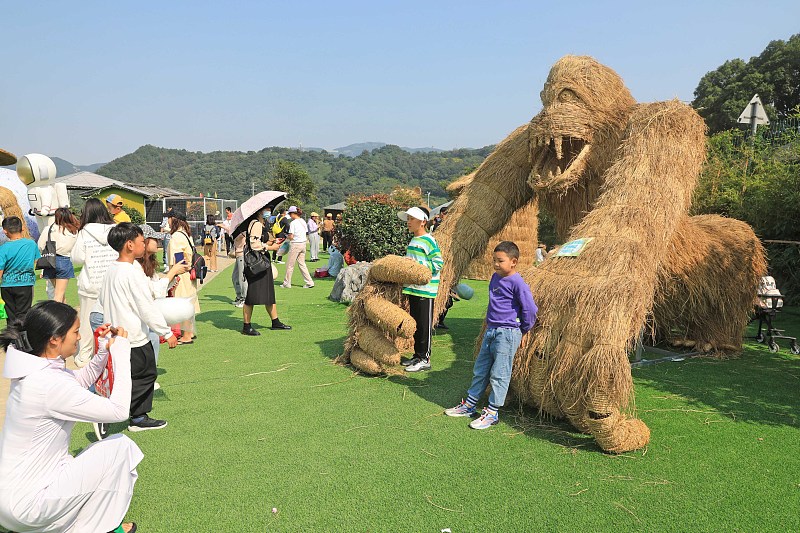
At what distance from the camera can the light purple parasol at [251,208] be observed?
7410 mm

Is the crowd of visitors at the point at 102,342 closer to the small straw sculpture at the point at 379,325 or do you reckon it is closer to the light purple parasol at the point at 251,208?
the light purple parasol at the point at 251,208

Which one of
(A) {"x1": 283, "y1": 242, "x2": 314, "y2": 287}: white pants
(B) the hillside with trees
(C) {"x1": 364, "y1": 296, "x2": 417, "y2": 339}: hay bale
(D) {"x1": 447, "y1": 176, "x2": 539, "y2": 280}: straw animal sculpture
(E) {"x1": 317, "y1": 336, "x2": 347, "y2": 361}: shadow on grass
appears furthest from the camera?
(B) the hillside with trees

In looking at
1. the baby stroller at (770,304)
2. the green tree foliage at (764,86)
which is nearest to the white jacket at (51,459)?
the baby stroller at (770,304)

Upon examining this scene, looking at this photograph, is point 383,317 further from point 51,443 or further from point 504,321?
point 51,443

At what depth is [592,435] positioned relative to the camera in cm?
412

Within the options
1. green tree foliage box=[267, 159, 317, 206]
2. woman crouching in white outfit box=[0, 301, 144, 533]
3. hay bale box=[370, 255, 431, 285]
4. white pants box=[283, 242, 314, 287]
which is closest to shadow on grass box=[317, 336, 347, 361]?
hay bale box=[370, 255, 431, 285]

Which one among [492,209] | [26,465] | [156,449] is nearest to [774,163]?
[492,209]

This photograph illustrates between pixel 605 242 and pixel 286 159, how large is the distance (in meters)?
89.0

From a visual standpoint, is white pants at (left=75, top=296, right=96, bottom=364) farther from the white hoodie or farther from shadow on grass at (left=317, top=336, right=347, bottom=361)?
shadow on grass at (left=317, top=336, right=347, bottom=361)

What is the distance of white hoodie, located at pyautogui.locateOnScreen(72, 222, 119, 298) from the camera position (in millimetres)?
5352

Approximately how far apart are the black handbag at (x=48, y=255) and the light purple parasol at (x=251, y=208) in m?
2.33

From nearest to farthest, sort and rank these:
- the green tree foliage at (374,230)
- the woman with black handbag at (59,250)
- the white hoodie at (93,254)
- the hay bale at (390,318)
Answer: the white hoodie at (93,254)
the hay bale at (390,318)
the woman with black handbag at (59,250)
the green tree foliage at (374,230)

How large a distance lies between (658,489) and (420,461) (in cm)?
154

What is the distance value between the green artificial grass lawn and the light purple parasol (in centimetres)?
221
